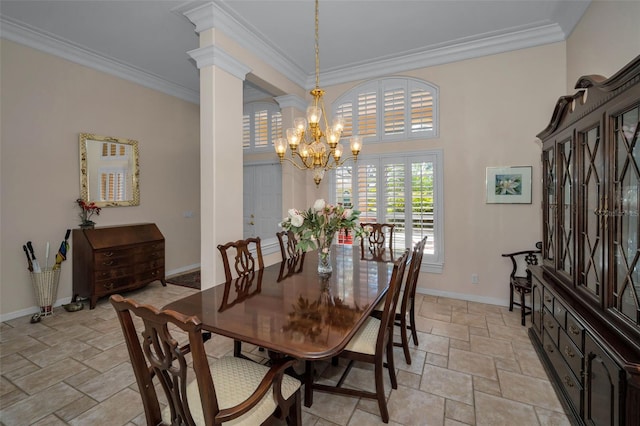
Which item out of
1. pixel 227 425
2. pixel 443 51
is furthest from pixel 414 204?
pixel 227 425

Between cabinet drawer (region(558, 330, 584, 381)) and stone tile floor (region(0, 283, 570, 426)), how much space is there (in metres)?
0.35

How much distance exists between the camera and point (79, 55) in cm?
391

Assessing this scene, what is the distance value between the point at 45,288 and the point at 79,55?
304 cm

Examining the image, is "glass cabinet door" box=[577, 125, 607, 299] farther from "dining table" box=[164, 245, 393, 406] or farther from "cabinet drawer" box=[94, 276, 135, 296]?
"cabinet drawer" box=[94, 276, 135, 296]

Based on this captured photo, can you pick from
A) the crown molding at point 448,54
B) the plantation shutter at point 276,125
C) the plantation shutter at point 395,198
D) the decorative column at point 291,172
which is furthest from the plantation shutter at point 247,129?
the plantation shutter at point 395,198

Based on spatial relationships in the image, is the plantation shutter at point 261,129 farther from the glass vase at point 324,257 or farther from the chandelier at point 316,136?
the glass vase at point 324,257

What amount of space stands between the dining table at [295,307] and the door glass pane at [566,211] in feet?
4.41

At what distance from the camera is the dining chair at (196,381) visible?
108 cm

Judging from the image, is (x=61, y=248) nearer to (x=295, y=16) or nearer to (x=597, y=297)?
(x=295, y=16)

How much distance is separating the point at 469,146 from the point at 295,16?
269cm

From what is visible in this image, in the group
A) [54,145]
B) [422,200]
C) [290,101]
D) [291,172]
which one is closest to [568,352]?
[422,200]

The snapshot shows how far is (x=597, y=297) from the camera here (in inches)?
67.1

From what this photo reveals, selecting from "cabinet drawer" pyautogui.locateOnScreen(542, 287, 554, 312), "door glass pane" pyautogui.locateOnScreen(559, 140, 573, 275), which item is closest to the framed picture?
"door glass pane" pyautogui.locateOnScreen(559, 140, 573, 275)

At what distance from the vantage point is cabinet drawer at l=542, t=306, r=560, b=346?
2.16 metres
